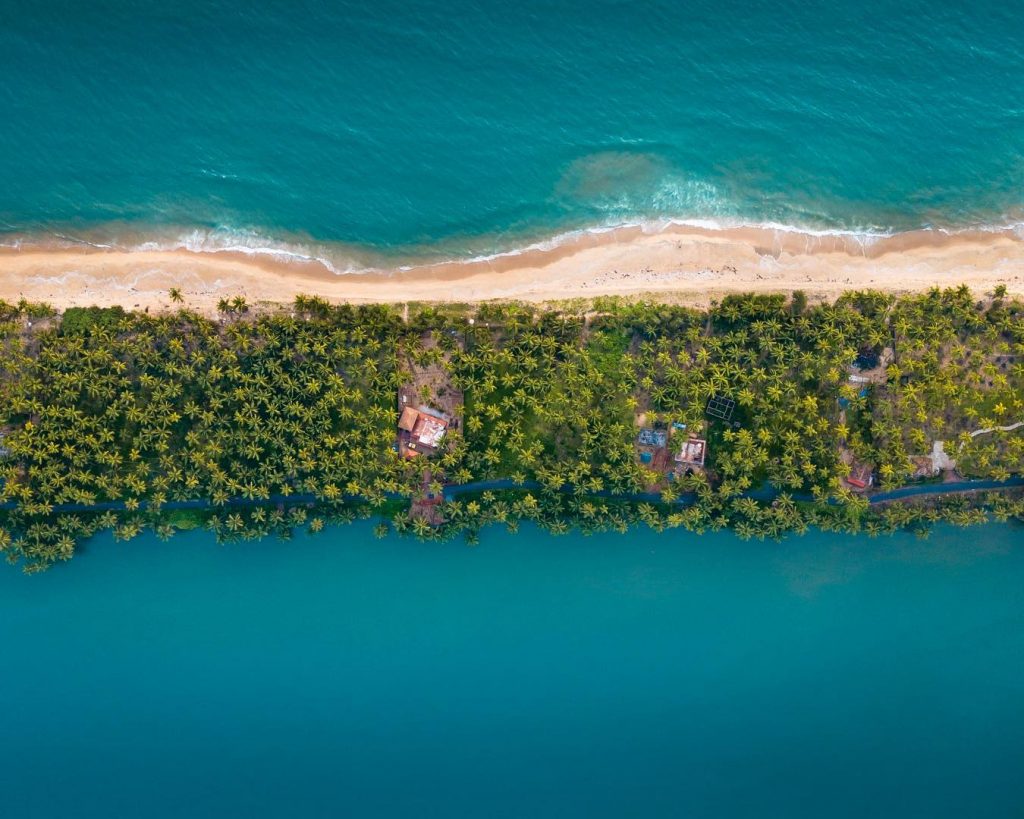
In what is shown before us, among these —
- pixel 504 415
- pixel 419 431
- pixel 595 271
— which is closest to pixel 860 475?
pixel 595 271

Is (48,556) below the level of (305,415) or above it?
below

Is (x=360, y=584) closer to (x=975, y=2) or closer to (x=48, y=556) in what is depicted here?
(x=48, y=556)

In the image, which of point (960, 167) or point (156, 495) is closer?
point (156, 495)

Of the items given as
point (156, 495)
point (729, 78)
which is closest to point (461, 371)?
point (156, 495)

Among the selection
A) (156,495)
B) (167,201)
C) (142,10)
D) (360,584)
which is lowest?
(360,584)

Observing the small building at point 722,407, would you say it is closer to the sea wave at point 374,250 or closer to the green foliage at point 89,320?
the sea wave at point 374,250
